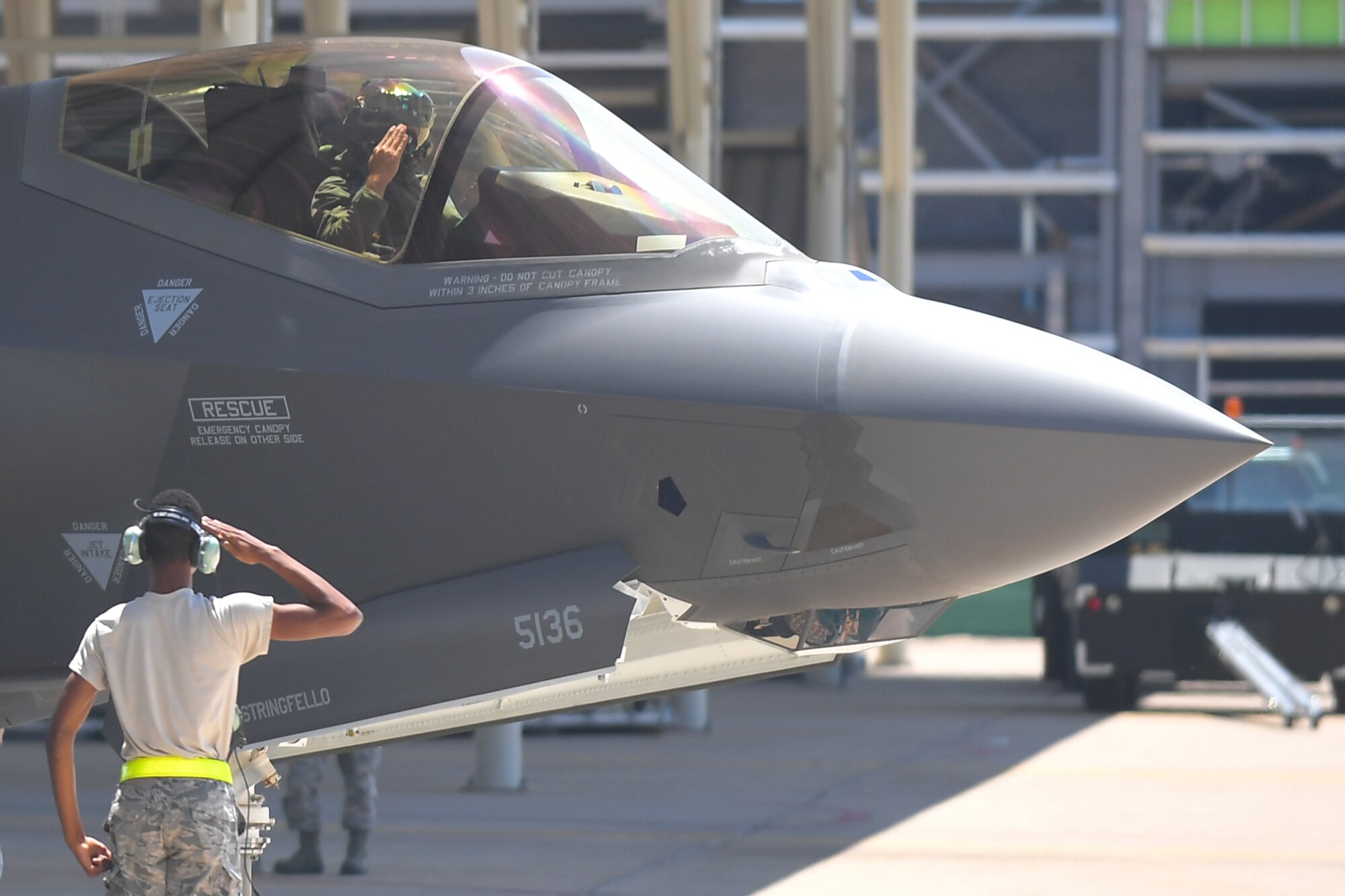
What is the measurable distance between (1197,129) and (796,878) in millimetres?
32456

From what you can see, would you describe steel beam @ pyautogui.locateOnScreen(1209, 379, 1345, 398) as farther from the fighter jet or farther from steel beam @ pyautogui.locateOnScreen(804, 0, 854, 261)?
the fighter jet

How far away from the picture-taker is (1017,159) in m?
39.2

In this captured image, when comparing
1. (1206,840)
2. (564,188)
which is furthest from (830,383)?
(1206,840)

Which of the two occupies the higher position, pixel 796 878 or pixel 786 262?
pixel 786 262

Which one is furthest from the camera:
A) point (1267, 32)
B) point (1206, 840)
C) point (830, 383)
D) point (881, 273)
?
point (1267, 32)

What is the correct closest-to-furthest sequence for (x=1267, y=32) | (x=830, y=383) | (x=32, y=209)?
(x=830, y=383), (x=32, y=209), (x=1267, y=32)

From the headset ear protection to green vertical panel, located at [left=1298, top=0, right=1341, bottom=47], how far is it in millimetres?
37195

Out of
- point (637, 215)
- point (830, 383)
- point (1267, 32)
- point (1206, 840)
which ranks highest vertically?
point (1267, 32)

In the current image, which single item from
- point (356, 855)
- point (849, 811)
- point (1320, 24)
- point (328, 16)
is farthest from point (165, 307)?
point (1320, 24)

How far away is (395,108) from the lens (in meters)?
5.48

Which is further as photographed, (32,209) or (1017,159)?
(1017,159)

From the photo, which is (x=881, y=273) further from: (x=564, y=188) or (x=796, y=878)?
(x=564, y=188)

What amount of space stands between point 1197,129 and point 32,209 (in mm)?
35914

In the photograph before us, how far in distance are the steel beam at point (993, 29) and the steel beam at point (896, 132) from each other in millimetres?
15956
